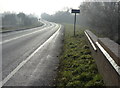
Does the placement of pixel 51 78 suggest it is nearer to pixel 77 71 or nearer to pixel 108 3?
pixel 77 71

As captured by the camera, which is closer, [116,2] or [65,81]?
[65,81]

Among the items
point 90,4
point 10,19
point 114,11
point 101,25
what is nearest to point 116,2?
point 114,11

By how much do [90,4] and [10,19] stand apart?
4436cm

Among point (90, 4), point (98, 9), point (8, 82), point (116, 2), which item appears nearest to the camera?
point (8, 82)

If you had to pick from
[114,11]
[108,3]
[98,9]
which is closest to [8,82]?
[114,11]

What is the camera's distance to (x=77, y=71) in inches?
267

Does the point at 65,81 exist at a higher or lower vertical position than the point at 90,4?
lower

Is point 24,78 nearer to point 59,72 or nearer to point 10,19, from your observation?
point 59,72

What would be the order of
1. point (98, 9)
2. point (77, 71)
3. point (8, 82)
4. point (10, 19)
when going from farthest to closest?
point (10, 19)
point (98, 9)
point (77, 71)
point (8, 82)

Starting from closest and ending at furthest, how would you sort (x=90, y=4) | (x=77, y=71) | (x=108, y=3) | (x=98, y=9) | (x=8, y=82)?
1. (x=8, y=82)
2. (x=77, y=71)
3. (x=108, y=3)
4. (x=98, y=9)
5. (x=90, y=4)

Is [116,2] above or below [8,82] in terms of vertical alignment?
above

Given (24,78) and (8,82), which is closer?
(8,82)

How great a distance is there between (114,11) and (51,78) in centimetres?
2302

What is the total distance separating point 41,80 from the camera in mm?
6113
